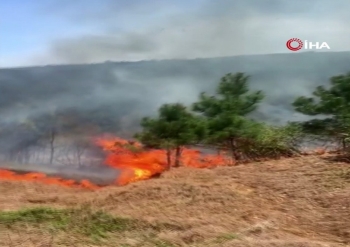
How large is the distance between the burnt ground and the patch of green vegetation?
5 cm

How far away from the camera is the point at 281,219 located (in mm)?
3824

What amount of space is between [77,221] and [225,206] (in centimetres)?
124

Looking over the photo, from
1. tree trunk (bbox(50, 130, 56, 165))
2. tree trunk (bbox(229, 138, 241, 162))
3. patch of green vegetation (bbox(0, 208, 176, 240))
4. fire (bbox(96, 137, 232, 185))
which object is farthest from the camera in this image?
tree trunk (bbox(50, 130, 56, 165))

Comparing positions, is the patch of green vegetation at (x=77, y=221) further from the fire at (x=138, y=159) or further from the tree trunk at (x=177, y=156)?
the tree trunk at (x=177, y=156)

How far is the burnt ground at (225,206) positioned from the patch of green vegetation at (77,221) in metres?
0.05

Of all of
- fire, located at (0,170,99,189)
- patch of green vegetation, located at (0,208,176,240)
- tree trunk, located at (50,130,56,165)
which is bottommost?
patch of green vegetation, located at (0,208,176,240)

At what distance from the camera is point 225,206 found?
4180mm

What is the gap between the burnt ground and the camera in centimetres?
352

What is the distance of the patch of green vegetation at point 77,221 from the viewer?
387cm

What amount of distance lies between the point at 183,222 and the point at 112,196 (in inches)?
47.5

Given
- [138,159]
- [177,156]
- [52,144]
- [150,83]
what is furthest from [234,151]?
[52,144]

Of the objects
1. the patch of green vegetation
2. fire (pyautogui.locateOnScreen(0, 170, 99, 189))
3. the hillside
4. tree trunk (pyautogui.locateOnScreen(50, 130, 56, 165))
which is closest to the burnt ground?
the patch of green vegetation

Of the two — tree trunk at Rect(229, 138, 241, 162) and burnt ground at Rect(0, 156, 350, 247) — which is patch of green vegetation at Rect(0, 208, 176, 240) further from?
tree trunk at Rect(229, 138, 241, 162)

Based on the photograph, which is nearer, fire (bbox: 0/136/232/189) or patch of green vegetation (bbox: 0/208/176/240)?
patch of green vegetation (bbox: 0/208/176/240)
